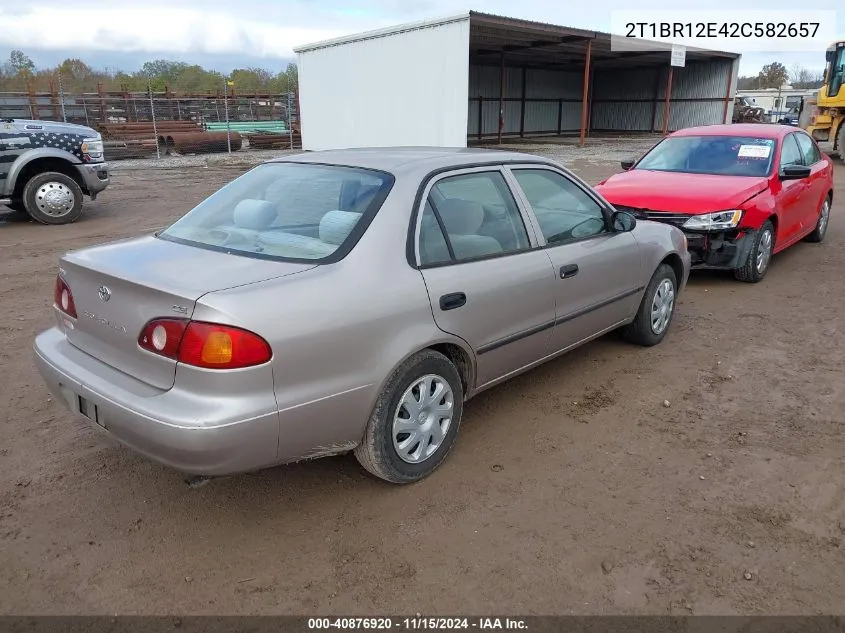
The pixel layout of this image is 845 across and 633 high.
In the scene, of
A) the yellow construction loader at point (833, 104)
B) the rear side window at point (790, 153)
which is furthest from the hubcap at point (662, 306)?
the yellow construction loader at point (833, 104)

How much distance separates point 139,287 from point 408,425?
134 cm

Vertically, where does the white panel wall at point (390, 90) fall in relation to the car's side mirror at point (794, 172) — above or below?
above

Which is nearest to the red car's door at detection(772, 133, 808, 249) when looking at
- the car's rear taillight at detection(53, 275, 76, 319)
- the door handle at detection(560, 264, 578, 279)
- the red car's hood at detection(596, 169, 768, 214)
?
the red car's hood at detection(596, 169, 768, 214)

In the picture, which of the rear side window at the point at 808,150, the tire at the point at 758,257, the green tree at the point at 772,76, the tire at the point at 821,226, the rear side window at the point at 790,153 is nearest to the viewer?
the tire at the point at 758,257

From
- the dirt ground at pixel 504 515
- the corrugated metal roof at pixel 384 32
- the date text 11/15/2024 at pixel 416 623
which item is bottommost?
the date text 11/15/2024 at pixel 416 623

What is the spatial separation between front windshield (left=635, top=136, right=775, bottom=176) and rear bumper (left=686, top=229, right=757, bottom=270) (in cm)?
103

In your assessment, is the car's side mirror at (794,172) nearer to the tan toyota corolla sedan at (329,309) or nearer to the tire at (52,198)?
the tan toyota corolla sedan at (329,309)

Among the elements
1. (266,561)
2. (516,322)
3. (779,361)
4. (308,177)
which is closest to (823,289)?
(779,361)

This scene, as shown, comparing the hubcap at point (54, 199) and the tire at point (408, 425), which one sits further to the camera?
the hubcap at point (54, 199)

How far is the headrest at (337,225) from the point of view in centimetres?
310

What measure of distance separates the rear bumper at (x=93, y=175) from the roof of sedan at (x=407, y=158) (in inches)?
317

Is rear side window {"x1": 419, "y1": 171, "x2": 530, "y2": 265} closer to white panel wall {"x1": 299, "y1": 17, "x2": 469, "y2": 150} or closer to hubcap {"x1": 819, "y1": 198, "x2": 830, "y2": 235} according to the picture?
hubcap {"x1": 819, "y1": 198, "x2": 830, "y2": 235}

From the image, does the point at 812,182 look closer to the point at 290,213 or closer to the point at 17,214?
the point at 290,213

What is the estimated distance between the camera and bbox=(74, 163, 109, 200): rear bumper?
1059cm
